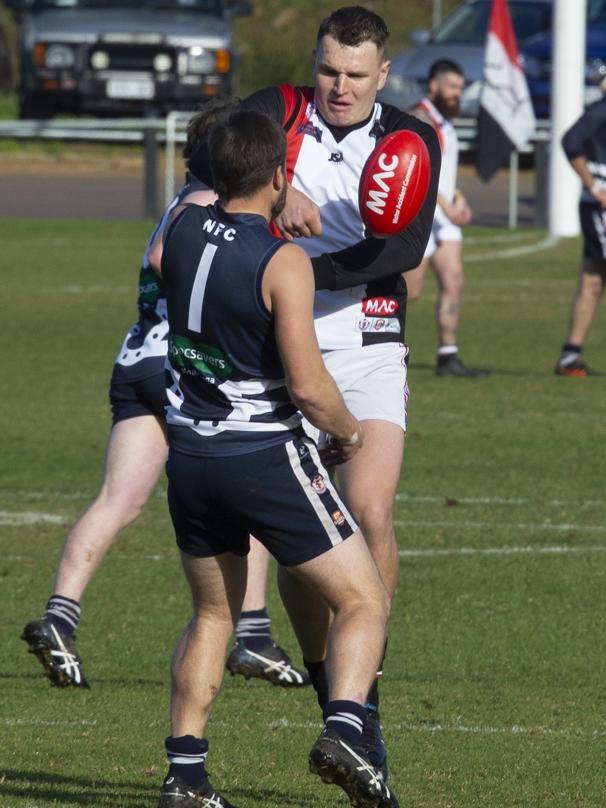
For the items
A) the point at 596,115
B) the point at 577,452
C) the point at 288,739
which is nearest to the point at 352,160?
the point at 288,739

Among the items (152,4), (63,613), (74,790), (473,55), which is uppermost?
(74,790)

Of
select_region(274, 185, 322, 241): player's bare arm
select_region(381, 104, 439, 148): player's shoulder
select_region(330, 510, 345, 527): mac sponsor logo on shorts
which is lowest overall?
A: select_region(330, 510, 345, 527): mac sponsor logo on shorts

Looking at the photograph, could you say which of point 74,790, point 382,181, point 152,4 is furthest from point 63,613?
point 152,4

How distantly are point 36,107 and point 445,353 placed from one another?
17.0 m

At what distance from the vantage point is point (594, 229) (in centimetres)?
1366

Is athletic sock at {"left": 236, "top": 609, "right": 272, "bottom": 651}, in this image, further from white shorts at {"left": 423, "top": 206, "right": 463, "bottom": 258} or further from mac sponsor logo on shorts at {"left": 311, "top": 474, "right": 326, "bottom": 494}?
white shorts at {"left": 423, "top": 206, "right": 463, "bottom": 258}

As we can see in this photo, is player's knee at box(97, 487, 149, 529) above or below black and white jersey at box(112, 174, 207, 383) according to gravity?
below

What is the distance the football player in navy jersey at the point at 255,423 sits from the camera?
4.78 m

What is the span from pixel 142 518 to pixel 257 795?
4.56 m

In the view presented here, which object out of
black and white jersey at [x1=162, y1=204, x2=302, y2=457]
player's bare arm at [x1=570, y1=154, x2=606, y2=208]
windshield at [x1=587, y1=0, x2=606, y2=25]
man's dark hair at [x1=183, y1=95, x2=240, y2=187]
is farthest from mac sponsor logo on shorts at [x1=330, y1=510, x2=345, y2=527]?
windshield at [x1=587, y1=0, x2=606, y2=25]

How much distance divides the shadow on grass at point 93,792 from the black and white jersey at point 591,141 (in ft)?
29.0

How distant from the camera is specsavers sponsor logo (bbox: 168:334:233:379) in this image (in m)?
4.88

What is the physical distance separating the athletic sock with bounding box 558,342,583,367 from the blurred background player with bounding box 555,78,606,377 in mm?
80

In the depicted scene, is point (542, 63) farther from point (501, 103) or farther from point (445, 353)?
point (445, 353)
